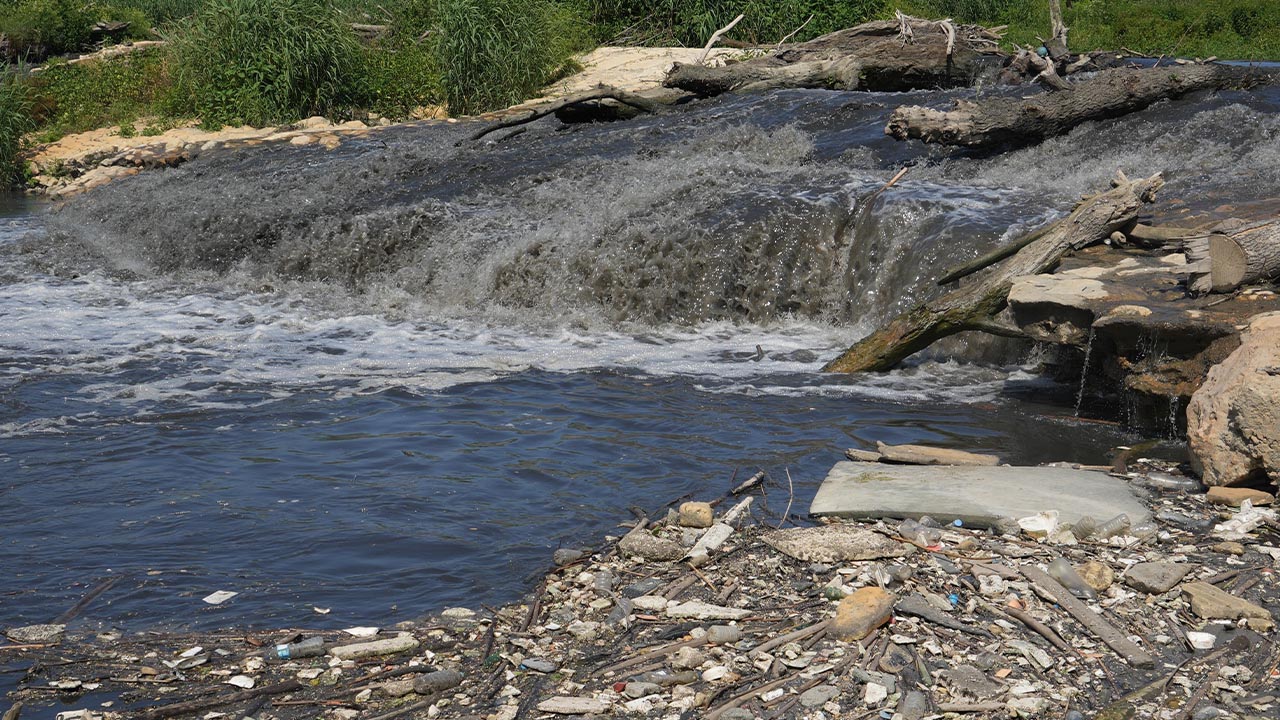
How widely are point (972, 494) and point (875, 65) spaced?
10.4 m

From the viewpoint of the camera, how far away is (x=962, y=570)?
3.62 m

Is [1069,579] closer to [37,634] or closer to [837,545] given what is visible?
[837,545]

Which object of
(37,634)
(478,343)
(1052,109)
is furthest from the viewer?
(1052,109)

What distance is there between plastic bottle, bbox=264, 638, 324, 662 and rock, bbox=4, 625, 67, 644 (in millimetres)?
656

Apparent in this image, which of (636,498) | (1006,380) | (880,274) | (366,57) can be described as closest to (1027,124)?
(880,274)

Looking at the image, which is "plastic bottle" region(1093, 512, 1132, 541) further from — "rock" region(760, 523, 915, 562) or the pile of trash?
"rock" region(760, 523, 915, 562)

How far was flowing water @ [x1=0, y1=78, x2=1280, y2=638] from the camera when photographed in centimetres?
421

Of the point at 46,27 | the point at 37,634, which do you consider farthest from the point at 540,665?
the point at 46,27

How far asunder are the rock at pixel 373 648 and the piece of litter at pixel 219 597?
22.3 inches

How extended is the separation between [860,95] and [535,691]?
10766mm

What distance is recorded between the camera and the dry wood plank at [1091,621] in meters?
3.09

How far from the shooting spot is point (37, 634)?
3418 mm

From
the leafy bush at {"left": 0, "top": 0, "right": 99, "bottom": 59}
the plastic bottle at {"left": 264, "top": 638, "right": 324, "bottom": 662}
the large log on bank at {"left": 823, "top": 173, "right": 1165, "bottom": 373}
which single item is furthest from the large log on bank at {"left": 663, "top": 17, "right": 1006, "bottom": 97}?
the leafy bush at {"left": 0, "top": 0, "right": 99, "bottom": 59}

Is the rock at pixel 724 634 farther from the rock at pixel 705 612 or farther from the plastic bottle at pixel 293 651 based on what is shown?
the plastic bottle at pixel 293 651
